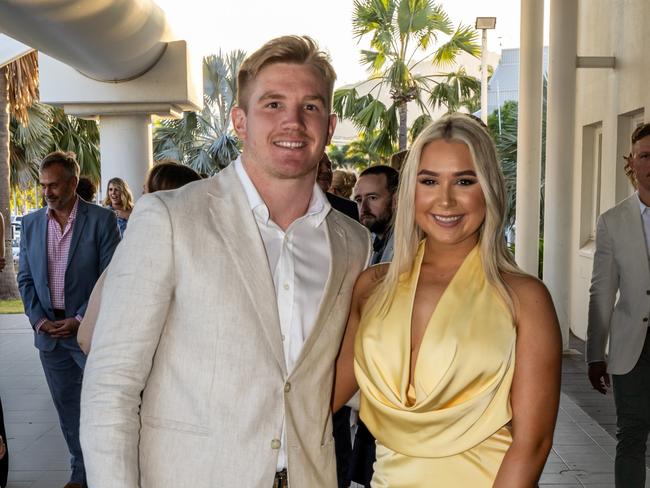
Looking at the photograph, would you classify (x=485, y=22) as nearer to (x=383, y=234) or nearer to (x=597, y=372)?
(x=383, y=234)

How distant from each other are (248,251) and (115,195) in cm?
664

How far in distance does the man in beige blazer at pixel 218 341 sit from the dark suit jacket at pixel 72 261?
3171mm

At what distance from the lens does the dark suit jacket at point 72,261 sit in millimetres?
5121

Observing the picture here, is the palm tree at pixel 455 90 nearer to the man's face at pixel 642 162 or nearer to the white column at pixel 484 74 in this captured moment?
the white column at pixel 484 74

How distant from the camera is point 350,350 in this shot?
2.59 meters

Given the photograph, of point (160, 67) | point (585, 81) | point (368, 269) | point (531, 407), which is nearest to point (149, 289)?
point (368, 269)

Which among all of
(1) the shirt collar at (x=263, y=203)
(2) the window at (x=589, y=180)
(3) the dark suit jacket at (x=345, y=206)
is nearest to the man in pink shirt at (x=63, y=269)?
(3) the dark suit jacket at (x=345, y=206)

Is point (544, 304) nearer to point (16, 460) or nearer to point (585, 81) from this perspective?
point (16, 460)

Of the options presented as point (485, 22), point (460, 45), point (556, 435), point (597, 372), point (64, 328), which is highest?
point (460, 45)

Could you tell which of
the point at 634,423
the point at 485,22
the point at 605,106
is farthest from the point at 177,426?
the point at 485,22

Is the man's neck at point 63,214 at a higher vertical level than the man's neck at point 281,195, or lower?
lower

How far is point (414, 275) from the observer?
8.46 feet

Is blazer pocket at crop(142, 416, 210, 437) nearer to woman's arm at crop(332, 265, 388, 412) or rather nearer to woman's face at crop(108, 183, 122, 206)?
woman's arm at crop(332, 265, 388, 412)

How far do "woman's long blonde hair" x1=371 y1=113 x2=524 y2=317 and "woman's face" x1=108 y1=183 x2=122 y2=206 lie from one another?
6.24 m
